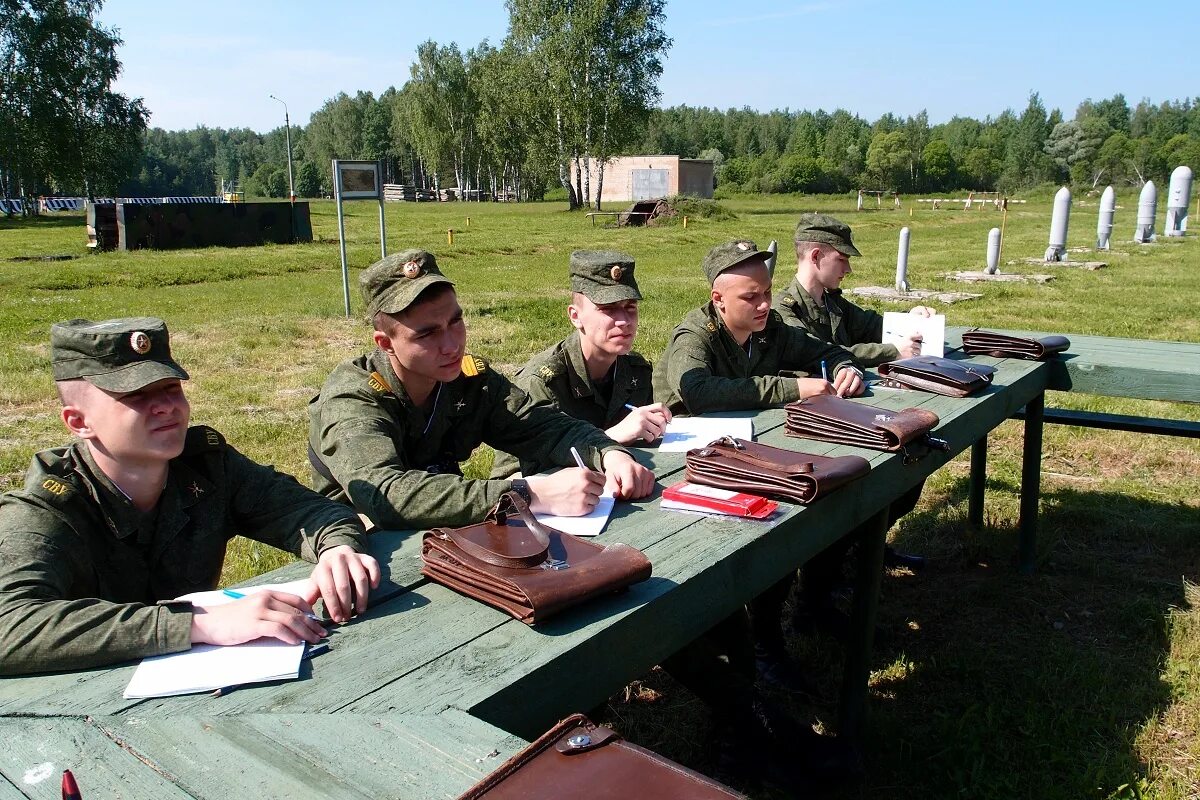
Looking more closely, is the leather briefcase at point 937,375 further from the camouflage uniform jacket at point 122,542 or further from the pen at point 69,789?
the pen at point 69,789

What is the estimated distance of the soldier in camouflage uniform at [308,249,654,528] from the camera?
2258mm

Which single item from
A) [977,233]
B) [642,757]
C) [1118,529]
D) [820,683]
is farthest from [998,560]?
[977,233]

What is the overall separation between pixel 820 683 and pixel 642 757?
2490 mm

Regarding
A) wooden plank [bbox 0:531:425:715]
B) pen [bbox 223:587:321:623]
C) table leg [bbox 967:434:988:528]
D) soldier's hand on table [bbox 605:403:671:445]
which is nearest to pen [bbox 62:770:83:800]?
wooden plank [bbox 0:531:425:715]

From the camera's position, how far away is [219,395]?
746cm

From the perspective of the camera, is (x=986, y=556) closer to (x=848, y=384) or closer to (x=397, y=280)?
(x=848, y=384)

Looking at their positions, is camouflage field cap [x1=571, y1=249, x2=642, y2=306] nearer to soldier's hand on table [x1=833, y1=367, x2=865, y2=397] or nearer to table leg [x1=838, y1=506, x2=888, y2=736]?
soldier's hand on table [x1=833, y1=367, x2=865, y2=397]

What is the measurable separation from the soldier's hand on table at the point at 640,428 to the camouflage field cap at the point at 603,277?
1.52 ft

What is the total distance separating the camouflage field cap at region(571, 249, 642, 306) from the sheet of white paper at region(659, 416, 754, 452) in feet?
1.51

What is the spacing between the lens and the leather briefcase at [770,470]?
7.68 feet

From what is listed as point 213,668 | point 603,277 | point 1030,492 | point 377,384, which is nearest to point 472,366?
point 377,384

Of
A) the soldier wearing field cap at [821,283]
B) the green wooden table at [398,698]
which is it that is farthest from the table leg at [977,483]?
the green wooden table at [398,698]

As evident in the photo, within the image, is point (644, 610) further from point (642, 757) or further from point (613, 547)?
point (642, 757)

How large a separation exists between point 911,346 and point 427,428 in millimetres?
2471
